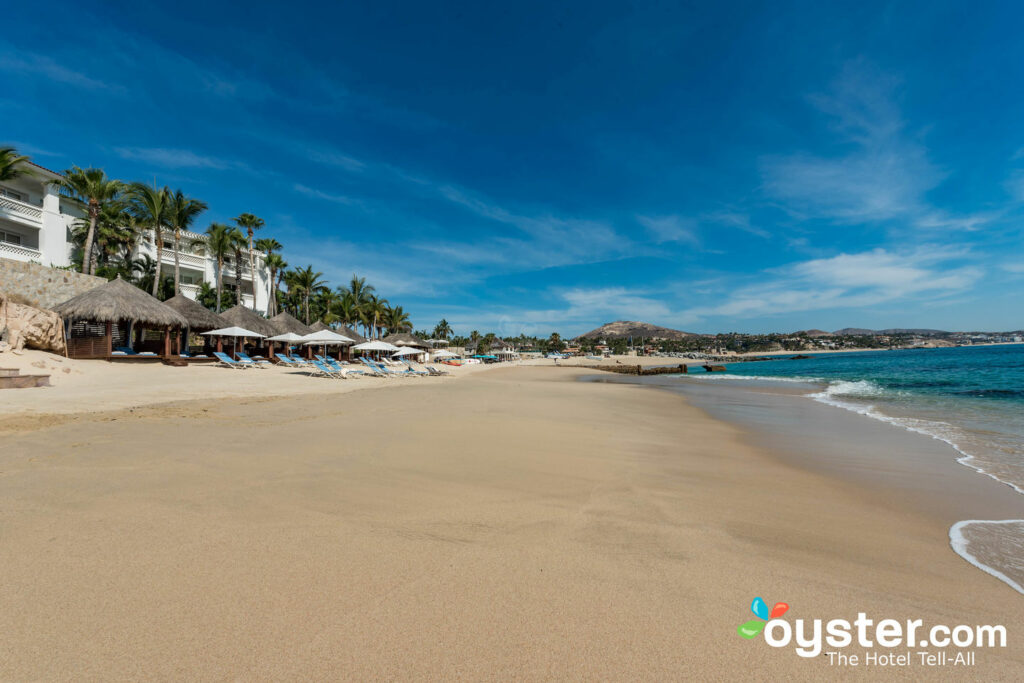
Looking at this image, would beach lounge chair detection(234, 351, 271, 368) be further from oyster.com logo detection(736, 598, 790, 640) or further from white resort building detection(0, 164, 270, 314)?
oyster.com logo detection(736, 598, 790, 640)

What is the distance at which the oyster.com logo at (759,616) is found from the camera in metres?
1.86

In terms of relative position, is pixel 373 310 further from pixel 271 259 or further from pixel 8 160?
pixel 8 160

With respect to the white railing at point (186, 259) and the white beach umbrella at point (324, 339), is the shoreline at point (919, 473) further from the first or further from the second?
the white railing at point (186, 259)

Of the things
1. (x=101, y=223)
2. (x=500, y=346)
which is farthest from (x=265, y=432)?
(x=500, y=346)

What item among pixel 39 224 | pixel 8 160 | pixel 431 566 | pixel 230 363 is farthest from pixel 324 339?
pixel 431 566

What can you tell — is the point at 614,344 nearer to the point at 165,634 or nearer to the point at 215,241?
the point at 215,241

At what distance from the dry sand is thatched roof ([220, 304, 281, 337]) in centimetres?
2556

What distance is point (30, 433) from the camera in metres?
5.12

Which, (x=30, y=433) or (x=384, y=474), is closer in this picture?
(x=384, y=474)

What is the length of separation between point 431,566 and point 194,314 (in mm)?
29284


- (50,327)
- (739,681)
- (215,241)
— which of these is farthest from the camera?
(215,241)

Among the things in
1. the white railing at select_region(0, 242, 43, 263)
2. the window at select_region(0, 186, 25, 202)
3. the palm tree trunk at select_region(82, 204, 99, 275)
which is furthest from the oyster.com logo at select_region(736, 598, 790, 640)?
the window at select_region(0, 186, 25, 202)

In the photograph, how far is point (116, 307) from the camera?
58.3 feet

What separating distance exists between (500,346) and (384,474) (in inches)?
3679
